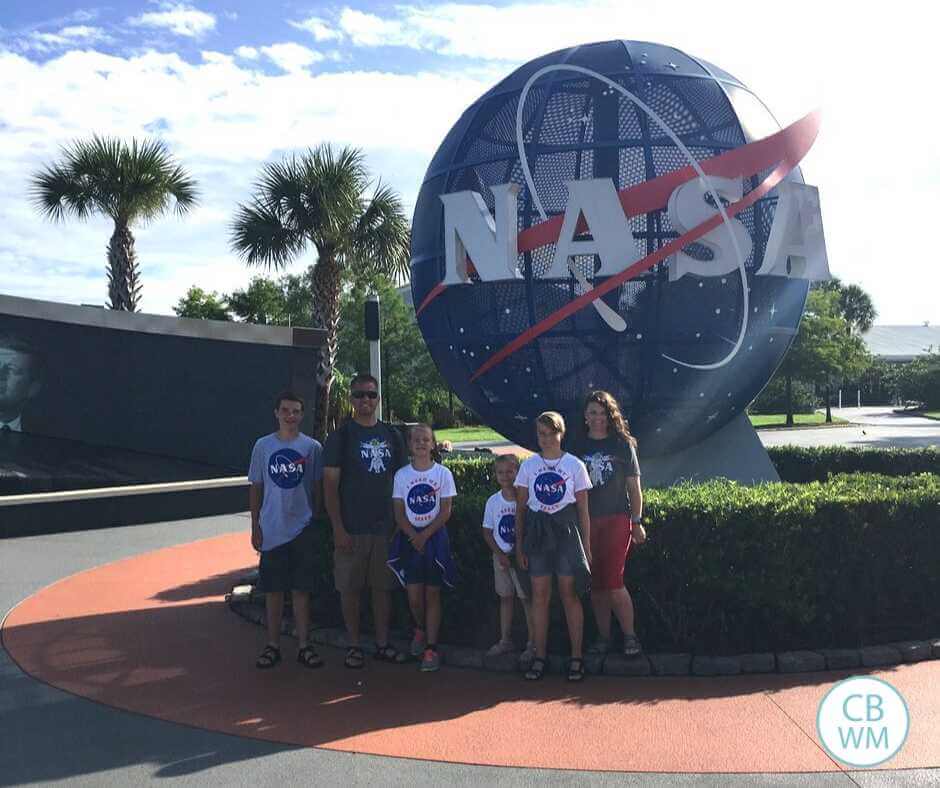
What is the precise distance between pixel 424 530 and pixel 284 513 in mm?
900

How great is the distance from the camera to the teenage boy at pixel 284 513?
6.02 meters

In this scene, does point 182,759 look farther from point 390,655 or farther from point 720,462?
point 720,462

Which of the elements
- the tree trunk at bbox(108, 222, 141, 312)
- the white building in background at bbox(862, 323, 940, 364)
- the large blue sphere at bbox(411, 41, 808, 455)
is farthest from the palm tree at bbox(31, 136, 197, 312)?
the white building in background at bbox(862, 323, 940, 364)

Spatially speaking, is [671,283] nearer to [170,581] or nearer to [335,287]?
[170,581]

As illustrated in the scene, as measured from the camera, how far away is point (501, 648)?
603 cm

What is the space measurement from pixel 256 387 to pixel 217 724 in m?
11.0

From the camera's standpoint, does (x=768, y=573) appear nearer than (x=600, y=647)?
No

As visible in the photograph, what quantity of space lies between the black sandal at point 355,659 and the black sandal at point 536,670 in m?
1.05

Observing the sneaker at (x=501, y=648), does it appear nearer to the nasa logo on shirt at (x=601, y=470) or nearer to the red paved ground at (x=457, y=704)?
the red paved ground at (x=457, y=704)

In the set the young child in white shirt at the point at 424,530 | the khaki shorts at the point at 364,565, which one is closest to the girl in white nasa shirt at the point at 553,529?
the young child in white shirt at the point at 424,530

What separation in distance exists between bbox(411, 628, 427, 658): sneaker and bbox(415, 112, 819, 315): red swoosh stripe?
3.38 m

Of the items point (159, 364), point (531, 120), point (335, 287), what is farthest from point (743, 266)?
point (335, 287)

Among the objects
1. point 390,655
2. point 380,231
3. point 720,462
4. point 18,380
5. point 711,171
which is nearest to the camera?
point 390,655

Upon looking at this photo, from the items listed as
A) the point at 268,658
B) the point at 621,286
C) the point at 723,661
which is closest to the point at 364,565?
the point at 268,658
